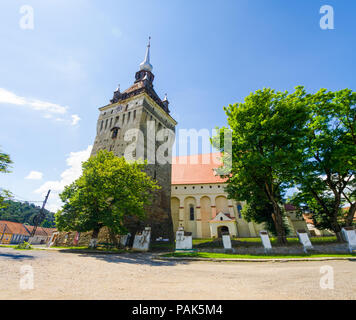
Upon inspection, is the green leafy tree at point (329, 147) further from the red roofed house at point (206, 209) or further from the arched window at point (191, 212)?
the arched window at point (191, 212)

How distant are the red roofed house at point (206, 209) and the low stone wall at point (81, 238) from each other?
14.9 meters

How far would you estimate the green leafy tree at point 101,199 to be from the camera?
543 inches

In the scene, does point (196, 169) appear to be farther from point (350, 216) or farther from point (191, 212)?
point (350, 216)

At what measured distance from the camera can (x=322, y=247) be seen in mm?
11352

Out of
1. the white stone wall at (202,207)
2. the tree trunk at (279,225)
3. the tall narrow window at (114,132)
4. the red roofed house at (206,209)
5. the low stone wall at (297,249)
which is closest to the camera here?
the low stone wall at (297,249)

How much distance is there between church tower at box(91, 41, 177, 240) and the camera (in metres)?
21.8

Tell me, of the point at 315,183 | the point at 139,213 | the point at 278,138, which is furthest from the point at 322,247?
the point at 139,213

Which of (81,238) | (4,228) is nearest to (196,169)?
(81,238)

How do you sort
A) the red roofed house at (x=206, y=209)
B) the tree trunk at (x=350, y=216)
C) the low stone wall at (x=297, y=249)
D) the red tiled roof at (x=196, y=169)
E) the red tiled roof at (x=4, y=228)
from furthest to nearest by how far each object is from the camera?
the red tiled roof at (x=4, y=228), the red tiled roof at (x=196, y=169), the red roofed house at (x=206, y=209), the tree trunk at (x=350, y=216), the low stone wall at (x=297, y=249)

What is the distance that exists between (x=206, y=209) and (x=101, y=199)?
20.5 meters

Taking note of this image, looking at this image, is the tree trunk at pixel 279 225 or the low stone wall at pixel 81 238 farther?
the low stone wall at pixel 81 238

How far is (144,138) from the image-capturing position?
77.7ft

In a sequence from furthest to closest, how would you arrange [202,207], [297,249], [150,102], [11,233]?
[11,233] → [202,207] → [150,102] → [297,249]

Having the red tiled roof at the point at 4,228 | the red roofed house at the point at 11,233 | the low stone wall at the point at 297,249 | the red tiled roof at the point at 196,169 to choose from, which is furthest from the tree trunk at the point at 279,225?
the red tiled roof at the point at 4,228
